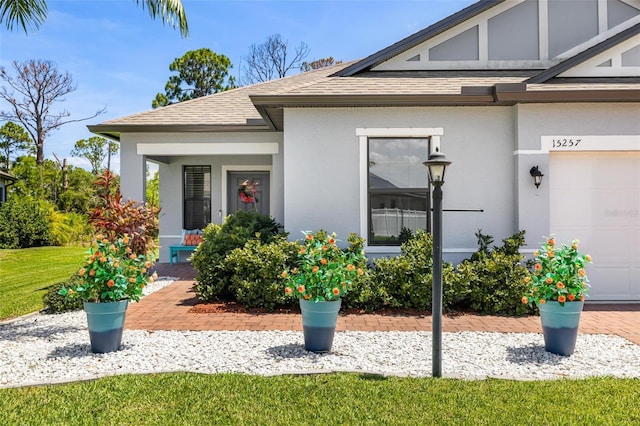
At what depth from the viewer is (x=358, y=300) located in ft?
22.9

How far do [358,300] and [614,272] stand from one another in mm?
4451

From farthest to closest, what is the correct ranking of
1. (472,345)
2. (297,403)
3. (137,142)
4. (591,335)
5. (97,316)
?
1. (137,142)
2. (591,335)
3. (472,345)
4. (97,316)
5. (297,403)

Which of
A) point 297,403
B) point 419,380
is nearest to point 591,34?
point 419,380

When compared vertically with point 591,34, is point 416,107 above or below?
below

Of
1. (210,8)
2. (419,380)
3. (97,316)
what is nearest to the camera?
(419,380)

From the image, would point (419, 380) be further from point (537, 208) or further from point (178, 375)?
point (537, 208)

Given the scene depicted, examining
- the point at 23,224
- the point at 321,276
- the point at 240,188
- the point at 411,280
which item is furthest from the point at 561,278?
the point at 23,224

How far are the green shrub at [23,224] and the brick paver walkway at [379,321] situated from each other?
45.2 feet

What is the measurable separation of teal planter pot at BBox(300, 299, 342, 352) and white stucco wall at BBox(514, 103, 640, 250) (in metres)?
4.18

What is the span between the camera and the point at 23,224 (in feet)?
60.3

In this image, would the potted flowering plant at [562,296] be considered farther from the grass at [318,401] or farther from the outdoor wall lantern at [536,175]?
the outdoor wall lantern at [536,175]

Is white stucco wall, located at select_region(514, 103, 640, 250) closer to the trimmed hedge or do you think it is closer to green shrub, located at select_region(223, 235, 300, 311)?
the trimmed hedge

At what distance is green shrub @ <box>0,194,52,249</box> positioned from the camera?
58.7 ft

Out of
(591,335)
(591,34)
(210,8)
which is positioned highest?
(210,8)
